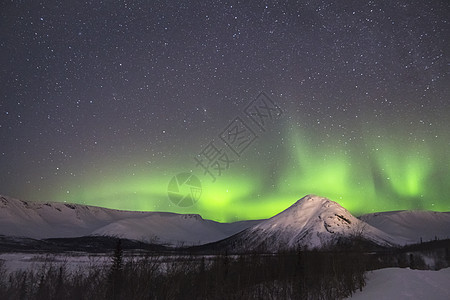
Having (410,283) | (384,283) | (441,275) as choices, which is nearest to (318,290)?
(384,283)

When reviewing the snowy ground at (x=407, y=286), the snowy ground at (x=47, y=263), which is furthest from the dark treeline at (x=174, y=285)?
the snowy ground at (x=47, y=263)

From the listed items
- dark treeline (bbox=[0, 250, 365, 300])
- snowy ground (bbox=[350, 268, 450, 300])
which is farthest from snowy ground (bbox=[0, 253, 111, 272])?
snowy ground (bbox=[350, 268, 450, 300])

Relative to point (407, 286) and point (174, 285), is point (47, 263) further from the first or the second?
point (407, 286)

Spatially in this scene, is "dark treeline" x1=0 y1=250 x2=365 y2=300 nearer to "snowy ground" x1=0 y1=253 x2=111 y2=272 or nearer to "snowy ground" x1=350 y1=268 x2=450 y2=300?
"snowy ground" x1=350 y1=268 x2=450 y2=300

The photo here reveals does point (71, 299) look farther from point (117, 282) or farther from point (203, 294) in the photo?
point (203, 294)

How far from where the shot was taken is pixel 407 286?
13.3 metres

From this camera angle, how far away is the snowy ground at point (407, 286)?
12312 mm

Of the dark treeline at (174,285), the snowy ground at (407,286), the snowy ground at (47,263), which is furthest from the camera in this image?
the snowy ground at (47,263)

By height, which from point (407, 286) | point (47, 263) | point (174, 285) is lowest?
point (47, 263)

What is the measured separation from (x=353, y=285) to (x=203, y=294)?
6.53 metres

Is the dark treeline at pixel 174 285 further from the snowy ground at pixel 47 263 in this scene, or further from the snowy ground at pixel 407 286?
the snowy ground at pixel 47 263

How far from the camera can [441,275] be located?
50.7 ft

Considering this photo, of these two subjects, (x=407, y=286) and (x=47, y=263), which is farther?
(x=47, y=263)

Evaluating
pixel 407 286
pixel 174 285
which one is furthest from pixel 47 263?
pixel 407 286
